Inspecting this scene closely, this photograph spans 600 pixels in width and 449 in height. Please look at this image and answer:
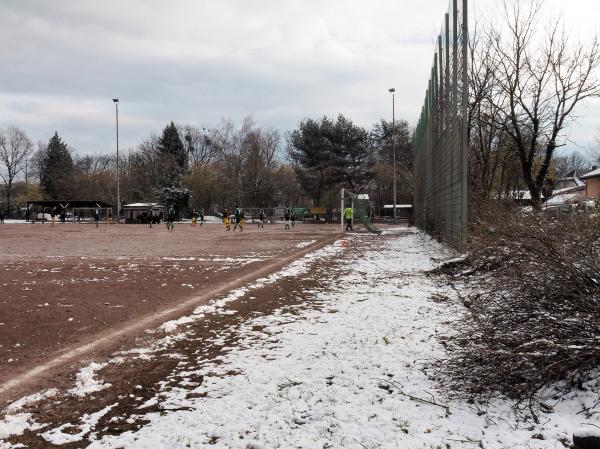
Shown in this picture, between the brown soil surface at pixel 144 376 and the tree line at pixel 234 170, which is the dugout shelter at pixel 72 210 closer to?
the tree line at pixel 234 170

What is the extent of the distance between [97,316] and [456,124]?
9928 mm

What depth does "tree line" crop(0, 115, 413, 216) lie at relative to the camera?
176 ft

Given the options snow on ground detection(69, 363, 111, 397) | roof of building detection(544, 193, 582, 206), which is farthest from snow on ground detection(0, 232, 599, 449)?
roof of building detection(544, 193, 582, 206)

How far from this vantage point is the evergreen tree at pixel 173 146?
229ft

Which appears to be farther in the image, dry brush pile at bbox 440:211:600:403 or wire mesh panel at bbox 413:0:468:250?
wire mesh panel at bbox 413:0:468:250

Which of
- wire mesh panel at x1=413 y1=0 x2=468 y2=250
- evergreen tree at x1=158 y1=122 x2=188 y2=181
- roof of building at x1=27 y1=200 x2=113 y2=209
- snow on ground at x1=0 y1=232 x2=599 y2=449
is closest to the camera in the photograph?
snow on ground at x1=0 y1=232 x2=599 y2=449

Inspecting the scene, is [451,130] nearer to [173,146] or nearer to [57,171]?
[173,146]

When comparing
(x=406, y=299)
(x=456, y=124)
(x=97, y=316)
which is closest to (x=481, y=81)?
(x=456, y=124)

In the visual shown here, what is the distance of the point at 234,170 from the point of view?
61.6m

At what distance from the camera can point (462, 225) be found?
37.2 ft

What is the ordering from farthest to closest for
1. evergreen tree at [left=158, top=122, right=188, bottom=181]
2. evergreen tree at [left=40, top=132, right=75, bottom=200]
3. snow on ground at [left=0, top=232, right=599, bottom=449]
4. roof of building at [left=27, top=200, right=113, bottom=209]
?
evergreen tree at [left=40, top=132, right=75, bottom=200], evergreen tree at [left=158, top=122, right=188, bottom=181], roof of building at [left=27, top=200, right=113, bottom=209], snow on ground at [left=0, top=232, right=599, bottom=449]

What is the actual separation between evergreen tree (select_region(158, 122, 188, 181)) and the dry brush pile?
67.8m

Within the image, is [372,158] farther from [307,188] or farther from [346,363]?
[346,363]

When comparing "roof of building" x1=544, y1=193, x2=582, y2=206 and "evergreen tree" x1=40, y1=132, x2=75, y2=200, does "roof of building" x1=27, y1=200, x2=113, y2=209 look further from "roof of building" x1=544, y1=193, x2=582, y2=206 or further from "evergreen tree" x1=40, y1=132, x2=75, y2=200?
"roof of building" x1=544, y1=193, x2=582, y2=206
